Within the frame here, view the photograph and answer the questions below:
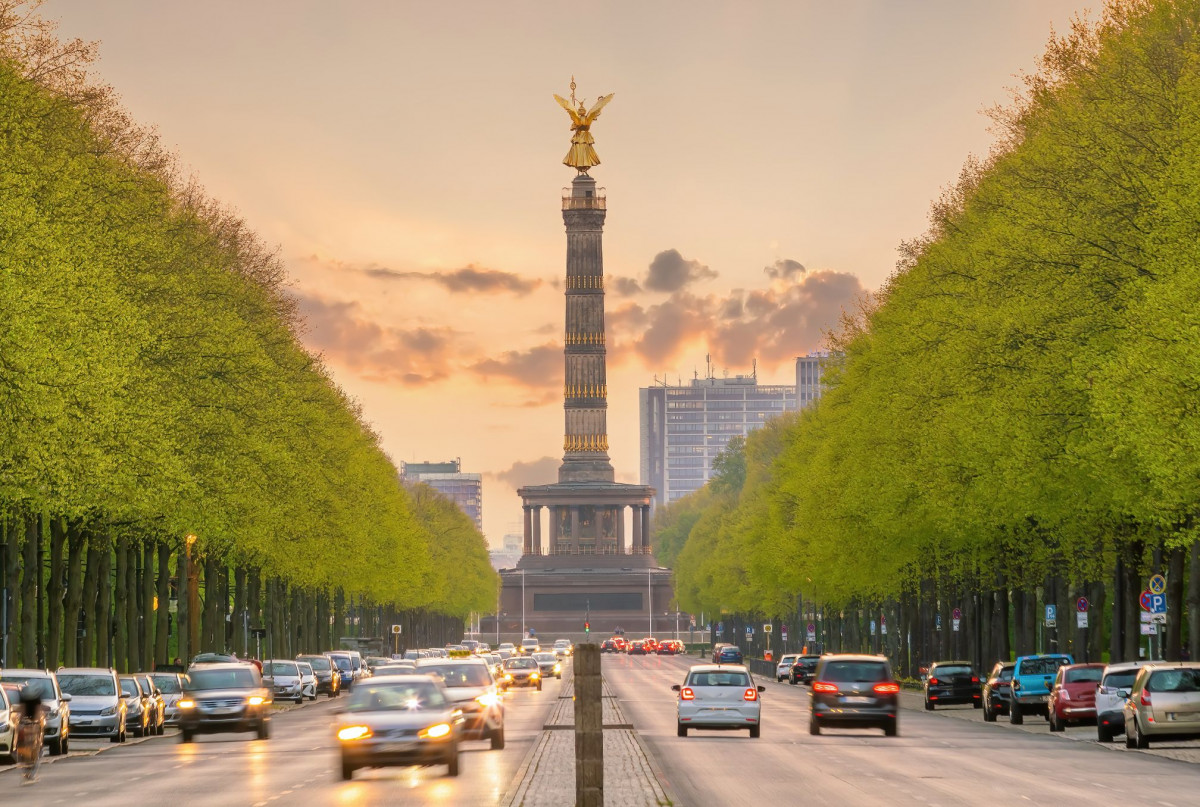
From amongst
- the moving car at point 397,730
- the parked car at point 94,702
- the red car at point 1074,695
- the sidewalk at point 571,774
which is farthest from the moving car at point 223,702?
the red car at point 1074,695

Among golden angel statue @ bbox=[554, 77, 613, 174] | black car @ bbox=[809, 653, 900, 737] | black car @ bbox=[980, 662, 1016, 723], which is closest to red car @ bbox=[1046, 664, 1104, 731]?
black car @ bbox=[809, 653, 900, 737]

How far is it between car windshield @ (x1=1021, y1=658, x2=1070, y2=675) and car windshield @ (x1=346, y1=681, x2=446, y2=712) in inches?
968

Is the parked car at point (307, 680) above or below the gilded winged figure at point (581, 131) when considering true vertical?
below

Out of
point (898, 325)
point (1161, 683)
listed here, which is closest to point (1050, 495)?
point (1161, 683)

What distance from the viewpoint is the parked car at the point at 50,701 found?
134 feet

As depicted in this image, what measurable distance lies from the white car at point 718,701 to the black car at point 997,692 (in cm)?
1099

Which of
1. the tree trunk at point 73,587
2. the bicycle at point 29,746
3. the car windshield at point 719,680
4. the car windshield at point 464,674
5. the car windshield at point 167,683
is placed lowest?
the bicycle at point 29,746

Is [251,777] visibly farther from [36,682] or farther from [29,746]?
[36,682]

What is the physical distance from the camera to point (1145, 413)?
38.3 meters

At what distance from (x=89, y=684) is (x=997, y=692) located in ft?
78.7

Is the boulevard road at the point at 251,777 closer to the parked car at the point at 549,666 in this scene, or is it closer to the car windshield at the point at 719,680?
the car windshield at the point at 719,680

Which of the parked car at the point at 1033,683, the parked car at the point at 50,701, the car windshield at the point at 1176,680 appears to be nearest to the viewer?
the car windshield at the point at 1176,680

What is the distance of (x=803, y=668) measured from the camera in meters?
95.6

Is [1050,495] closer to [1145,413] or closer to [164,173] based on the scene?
[1145,413]
